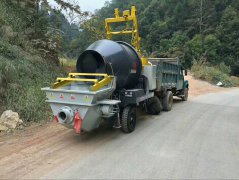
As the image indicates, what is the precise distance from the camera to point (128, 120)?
741cm

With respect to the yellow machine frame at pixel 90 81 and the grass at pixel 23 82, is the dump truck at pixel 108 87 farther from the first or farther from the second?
the grass at pixel 23 82

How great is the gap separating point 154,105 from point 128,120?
8.63ft

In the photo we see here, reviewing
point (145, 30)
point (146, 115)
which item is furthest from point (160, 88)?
point (145, 30)

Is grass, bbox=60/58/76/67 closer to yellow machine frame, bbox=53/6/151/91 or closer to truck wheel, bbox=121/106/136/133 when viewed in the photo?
yellow machine frame, bbox=53/6/151/91

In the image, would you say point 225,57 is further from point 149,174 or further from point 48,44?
point 149,174

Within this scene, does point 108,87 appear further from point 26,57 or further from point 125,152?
point 26,57

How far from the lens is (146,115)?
993 cm

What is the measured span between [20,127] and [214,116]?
6.35 meters

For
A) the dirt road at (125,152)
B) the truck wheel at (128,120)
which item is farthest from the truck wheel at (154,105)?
the truck wheel at (128,120)

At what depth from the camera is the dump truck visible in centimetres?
627

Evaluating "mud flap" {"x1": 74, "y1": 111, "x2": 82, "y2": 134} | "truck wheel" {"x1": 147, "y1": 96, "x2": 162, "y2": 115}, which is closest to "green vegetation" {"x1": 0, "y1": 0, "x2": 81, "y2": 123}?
"mud flap" {"x1": 74, "y1": 111, "x2": 82, "y2": 134}

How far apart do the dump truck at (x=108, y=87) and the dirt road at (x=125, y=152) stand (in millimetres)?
474

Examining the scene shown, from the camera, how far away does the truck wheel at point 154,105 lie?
9.74m

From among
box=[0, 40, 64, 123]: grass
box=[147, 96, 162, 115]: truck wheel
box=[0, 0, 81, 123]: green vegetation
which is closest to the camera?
box=[0, 40, 64, 123]: grass
